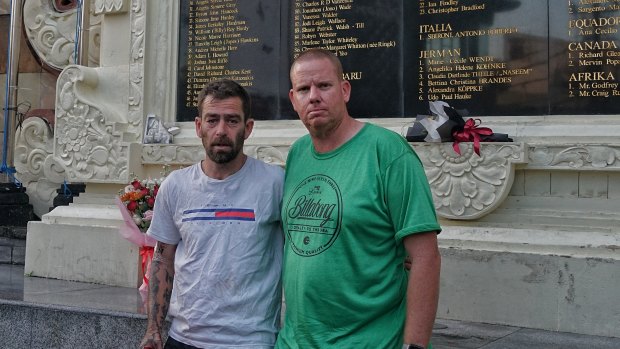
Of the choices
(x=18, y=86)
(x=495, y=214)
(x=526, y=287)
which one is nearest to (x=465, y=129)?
(x=495, y=214)

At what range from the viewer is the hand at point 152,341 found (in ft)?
10.6

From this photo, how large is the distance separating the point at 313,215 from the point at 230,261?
475 mm

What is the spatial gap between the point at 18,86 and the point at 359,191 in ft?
35.0

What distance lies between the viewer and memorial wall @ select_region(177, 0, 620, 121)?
638 centimetres

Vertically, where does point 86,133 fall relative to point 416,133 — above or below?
above

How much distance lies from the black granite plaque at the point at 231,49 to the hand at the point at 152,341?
4847 mm

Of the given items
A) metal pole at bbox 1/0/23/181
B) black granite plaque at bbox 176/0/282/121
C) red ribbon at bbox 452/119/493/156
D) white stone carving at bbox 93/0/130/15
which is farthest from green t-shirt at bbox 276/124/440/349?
metal pole at bbox 1/0/23/181

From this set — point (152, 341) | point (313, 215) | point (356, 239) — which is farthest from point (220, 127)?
point (152, 341)

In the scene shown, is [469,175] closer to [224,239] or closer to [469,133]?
[469,133]

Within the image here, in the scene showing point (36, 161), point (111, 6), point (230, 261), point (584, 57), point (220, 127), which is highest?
point (111, 6)

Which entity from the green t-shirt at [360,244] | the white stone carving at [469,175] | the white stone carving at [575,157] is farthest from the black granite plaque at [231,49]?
the green t-shirt at [360,244]

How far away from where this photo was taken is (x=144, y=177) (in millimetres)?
8336

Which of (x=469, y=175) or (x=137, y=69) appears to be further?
(x=137, y=69)

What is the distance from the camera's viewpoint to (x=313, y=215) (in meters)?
2.80
